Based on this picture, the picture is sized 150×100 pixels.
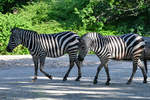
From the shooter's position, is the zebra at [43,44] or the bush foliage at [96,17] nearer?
the zebra at [43,44]

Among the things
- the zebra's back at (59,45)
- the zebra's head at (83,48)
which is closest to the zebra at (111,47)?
the zebra's head at (83,48)

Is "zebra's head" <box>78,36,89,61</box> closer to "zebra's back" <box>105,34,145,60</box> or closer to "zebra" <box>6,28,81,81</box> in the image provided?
"zebra's back" <box>105,34,145,60</box>

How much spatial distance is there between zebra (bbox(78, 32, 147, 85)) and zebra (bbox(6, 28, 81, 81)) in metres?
0.96

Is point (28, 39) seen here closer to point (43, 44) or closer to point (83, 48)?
point (43, 44)

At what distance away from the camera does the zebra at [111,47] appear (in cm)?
995

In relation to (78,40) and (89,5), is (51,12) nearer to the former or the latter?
(89,5)

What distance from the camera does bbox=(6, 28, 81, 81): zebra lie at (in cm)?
1080

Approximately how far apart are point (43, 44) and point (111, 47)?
2229mm

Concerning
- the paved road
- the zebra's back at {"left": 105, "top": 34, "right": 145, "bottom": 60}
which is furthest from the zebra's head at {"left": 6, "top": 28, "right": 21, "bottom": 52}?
the zebra's back at {"left": 105, "top": 34, "right": 145, "bottom": 60}

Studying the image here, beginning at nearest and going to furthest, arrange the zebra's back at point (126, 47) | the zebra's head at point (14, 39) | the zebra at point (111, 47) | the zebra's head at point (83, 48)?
the zebra's head at point (83, 48)
the zebra at point (111, 47)
the zebra's back at point (126, 47)
the zebra's head at point (14, 39)

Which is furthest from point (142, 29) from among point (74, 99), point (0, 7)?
point (74, 99)

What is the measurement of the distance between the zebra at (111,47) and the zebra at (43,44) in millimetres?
960

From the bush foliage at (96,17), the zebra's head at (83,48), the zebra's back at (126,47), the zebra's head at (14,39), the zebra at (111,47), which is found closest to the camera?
the zebra's head at (83,48)

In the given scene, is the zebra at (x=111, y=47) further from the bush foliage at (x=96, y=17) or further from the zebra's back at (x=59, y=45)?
the bush foliage at (x=96, y=17)
